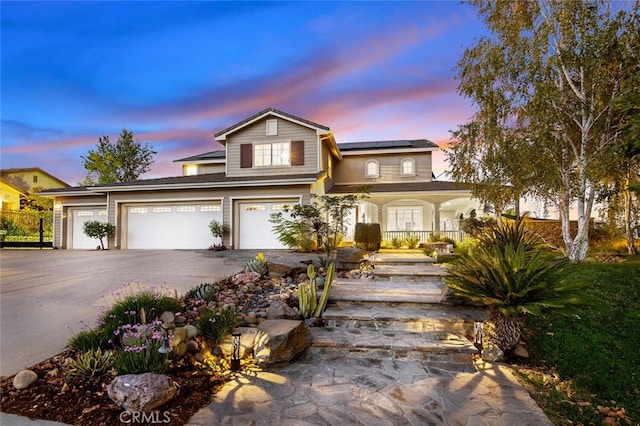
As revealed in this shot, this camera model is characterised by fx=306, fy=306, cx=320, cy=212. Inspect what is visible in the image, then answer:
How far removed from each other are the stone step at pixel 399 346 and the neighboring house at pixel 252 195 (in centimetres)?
924

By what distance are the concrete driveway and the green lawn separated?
5467 millimetres

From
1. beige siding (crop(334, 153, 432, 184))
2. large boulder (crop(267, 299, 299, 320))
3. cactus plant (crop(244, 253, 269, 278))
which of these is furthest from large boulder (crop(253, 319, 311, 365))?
beige siding (crop(334, 153, 432, 184))

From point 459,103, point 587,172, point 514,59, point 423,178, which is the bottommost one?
point 587,172

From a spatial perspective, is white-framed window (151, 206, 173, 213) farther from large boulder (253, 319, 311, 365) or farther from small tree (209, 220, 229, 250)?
large boulder (253, 319, 311, 365)

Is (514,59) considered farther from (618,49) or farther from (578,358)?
(578,358)

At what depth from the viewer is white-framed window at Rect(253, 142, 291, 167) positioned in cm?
1520

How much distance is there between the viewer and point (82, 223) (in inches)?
656

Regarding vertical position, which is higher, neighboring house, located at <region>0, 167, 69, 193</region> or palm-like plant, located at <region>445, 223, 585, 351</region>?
neighboring house, located at <region>0, 167, 69, 193</region>

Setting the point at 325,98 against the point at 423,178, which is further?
the point at 423,178

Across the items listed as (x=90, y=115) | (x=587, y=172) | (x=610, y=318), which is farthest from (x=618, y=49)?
(x=90, y=115)

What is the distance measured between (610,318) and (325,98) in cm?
1209

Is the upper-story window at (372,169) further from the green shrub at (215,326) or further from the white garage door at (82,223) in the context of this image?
the green shrub at (215,326)

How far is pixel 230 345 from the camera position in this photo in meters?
4.04

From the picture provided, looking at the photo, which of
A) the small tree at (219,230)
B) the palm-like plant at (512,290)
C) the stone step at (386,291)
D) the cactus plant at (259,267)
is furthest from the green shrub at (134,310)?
the small tree at (219,230)
